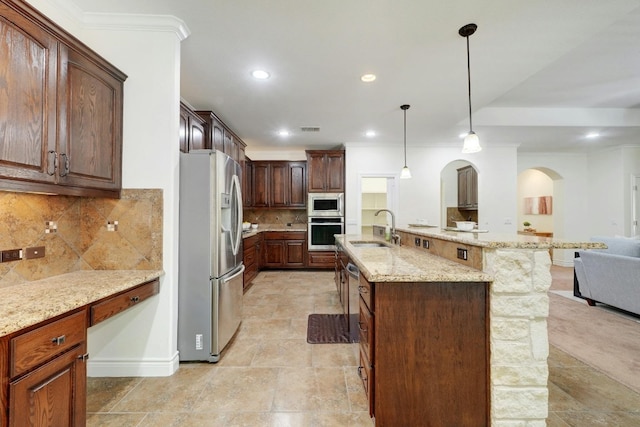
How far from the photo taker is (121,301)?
5.41 ft

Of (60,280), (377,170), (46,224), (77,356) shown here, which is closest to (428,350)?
(77,356)

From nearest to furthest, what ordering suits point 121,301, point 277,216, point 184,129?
point 121,301
point 184,129
point 277,216

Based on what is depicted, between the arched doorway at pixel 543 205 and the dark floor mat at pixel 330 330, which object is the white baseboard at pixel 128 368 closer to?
the dark floor mat at pixel 330 330

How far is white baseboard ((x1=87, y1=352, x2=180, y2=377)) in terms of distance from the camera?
204cm

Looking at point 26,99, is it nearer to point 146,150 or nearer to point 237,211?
point 146,150

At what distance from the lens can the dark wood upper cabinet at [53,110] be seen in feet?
4.32

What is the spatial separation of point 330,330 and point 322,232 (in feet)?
9.53

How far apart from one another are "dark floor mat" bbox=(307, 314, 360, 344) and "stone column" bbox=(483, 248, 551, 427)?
38.7 inches

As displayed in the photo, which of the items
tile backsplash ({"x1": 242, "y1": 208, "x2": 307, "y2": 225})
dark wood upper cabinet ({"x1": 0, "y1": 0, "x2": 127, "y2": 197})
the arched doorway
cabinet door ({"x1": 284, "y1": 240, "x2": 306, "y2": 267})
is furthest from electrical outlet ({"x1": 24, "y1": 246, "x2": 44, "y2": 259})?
the arched doorway

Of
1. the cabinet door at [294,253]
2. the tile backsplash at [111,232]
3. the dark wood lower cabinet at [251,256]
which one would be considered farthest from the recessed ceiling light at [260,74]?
the cabinet door at [294,253]

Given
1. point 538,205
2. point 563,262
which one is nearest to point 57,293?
point 563,262

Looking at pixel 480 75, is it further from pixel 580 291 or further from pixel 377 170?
pixel 580 291

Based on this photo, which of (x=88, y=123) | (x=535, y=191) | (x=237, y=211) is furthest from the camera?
(x=535, y=191)

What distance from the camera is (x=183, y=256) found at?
2.21 meters
